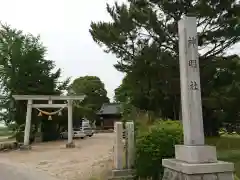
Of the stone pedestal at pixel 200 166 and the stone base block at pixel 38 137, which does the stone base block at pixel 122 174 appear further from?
the stone base block at pixel 38 137

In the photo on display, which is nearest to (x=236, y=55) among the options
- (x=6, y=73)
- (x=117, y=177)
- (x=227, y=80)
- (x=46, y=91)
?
(x=227, y=80)

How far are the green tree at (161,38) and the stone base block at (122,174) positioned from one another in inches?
271

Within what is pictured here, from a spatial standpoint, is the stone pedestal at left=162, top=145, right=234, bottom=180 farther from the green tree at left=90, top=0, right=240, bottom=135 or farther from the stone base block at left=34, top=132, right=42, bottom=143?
the stone base block at left=34, top=132, right=42, bottom=143

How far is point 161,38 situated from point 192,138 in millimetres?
9737

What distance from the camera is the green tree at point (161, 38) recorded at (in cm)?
1361

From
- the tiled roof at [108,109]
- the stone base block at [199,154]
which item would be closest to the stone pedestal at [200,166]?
the stone base block at [199,154]

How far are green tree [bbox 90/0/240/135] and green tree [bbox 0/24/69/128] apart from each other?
376 inches

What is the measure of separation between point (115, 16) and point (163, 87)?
4575 millimetres

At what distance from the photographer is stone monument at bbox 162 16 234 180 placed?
461 centimetres

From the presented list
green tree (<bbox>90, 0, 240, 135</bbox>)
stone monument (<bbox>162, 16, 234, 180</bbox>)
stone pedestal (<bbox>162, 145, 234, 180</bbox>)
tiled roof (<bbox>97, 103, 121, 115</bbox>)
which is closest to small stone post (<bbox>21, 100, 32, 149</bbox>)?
green tree (<bbox>90, 0, 240, 135</bbox>)

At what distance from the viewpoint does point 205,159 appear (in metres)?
4.72

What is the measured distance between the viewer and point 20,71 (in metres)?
22.6

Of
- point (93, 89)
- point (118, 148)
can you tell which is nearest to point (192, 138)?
point (118, 148)

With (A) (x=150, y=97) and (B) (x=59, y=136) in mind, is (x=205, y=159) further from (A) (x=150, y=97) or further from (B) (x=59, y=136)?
(B) (x=59, y=136)
